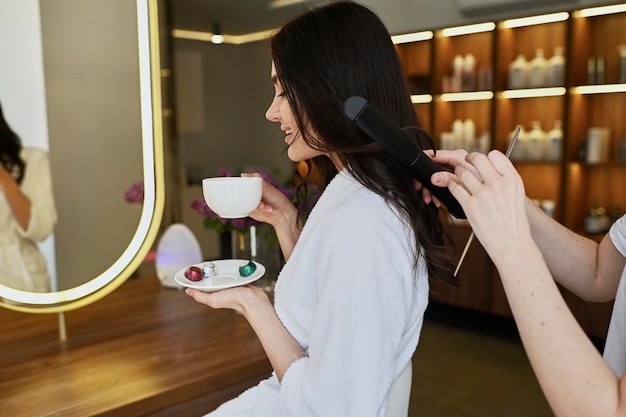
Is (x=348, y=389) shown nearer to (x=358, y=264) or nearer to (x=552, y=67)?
(x=358, y=264)

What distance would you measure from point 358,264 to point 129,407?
541 millimetres

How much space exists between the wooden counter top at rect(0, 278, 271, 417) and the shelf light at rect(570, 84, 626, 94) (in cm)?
259

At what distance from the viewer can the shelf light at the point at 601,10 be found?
2922mm

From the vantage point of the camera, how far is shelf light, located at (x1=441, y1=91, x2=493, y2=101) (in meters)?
3.57

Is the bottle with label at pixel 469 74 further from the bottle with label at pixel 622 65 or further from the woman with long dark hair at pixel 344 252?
the woman with long dark hair at pixel 344 252

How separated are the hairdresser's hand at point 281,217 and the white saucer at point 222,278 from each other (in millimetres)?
187

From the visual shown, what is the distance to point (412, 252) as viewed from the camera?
33.2 inches

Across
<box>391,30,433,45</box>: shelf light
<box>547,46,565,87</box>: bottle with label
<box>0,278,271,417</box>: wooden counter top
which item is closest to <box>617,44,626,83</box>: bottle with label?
<box>547,46,565,87</box>: bottle with label

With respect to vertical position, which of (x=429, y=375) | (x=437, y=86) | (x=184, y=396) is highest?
(x=437, y=86)

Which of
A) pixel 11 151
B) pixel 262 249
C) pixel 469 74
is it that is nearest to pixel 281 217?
pixel 262 249

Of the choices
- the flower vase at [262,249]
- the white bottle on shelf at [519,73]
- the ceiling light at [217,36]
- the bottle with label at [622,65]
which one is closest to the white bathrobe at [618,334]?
the flower vase at [262,249]

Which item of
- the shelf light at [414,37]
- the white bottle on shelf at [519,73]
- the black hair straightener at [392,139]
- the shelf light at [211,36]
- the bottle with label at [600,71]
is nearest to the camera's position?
the black hair straightener at [392,139]

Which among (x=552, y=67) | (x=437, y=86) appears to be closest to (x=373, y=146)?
(x=552, y=67)

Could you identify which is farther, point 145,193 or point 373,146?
point 145,193
